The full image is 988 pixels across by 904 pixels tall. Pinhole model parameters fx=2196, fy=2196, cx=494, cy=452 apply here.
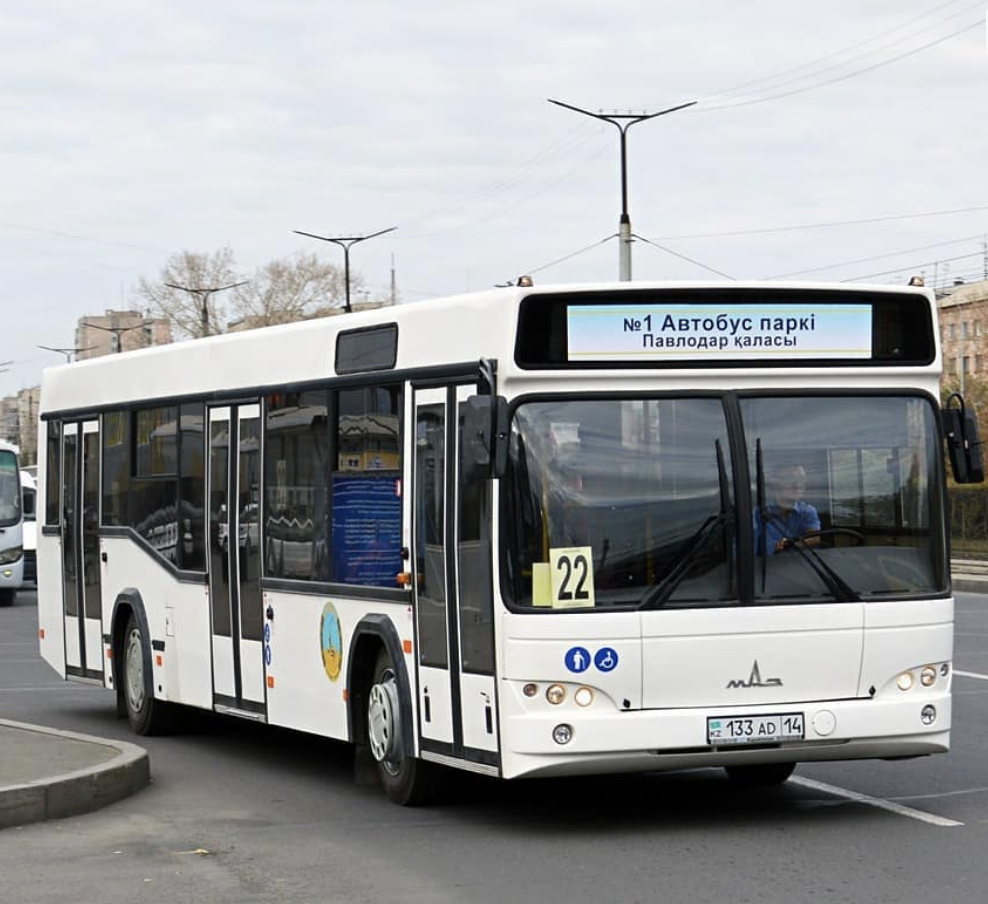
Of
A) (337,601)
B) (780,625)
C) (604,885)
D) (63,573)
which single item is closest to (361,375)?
(337,601)

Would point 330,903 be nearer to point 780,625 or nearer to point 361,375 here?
point 780,625

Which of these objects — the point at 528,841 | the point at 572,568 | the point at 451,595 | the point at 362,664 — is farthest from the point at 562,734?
the point at 362,664

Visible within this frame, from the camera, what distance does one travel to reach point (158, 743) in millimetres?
15672

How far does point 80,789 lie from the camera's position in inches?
453

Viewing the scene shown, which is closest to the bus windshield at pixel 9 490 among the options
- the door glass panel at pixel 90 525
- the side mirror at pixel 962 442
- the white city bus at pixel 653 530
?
the door glass panel at pixel 90 525

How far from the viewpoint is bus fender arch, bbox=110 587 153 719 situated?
16.1 m

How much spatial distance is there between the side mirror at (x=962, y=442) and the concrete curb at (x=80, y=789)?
4788 mm

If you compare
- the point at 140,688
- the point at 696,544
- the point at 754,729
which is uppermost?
the point at 696,544

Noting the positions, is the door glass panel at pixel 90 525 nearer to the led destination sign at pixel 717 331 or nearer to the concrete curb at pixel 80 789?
the concrete curb at pixel 80 789

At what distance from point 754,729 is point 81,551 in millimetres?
8399

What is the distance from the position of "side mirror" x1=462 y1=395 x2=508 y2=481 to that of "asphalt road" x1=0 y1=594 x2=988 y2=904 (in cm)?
175

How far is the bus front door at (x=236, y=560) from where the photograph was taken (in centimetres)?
1373

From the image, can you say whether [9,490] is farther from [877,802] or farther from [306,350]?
[877,802]

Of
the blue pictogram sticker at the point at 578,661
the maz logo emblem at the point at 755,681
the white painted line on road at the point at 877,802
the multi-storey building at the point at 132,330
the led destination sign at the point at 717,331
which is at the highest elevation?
the multi-storey building at the point at 132,330
